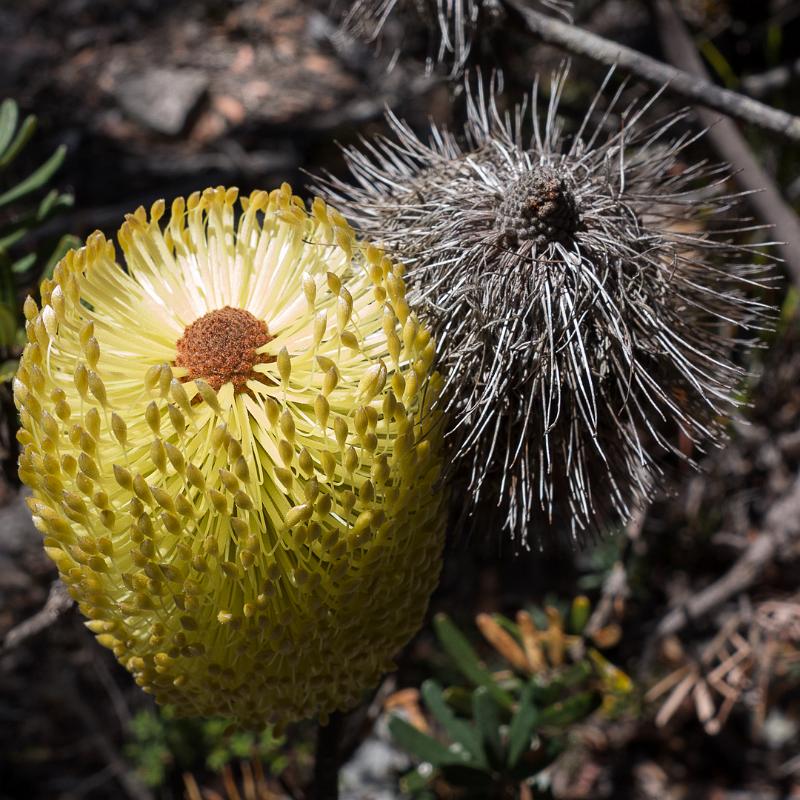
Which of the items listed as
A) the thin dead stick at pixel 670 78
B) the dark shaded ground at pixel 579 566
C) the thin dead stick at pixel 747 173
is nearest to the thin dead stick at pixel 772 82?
the dark shaded ground at pixel 579 566

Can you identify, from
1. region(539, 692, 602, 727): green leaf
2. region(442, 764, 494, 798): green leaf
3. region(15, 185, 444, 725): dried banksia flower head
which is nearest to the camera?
region(15, 185, 444, 725): dried banksia flower head

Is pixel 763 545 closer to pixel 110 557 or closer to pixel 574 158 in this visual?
pixel 574 158

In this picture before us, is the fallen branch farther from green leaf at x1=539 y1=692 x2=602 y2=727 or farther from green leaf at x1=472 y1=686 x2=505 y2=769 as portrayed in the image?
green leaf at x1=539 y1=692 x2=602 y2=727

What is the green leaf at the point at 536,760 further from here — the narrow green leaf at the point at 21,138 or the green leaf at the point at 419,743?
the narrow green leaf at the point at 21,138

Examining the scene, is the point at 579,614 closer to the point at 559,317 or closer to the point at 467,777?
the point at 467,777

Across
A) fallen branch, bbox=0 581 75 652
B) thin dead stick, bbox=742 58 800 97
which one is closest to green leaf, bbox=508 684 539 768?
fallen branch, bbox=0 581 75 652

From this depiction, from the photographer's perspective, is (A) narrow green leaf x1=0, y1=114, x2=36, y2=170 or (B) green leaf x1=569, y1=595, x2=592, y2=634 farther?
(B) green leaf x1=569, y1=595, x2=592, y2=634

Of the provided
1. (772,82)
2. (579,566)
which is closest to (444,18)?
(772,82)
